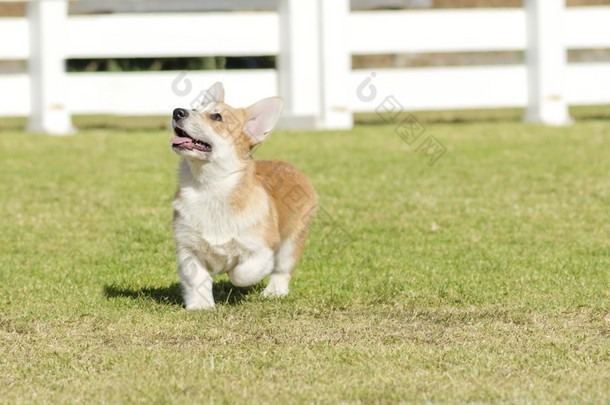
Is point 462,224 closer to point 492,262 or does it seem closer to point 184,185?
point 492,262

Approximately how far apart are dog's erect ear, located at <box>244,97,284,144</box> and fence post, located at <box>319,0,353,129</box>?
28.7 ft

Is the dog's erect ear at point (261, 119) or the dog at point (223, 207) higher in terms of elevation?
the dog's erect ear at point (261, 119)

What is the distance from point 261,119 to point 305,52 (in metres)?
8.93

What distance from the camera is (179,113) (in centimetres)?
584

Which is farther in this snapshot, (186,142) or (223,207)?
(223,207)

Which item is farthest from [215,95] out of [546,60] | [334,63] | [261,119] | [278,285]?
[546,60]

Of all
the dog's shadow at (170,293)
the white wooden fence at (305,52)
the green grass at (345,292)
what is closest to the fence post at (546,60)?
the white wooden fence at (305,52)

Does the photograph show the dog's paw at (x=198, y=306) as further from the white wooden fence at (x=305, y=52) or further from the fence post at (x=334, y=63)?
the fence post at (x=334, y=63)

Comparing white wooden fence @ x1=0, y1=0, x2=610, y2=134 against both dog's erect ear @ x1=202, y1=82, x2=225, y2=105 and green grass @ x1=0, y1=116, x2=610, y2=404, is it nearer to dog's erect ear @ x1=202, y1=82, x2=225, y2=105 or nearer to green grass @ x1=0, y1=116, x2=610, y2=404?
green grass @ x1=0, y1=116, x2=610, y2=404

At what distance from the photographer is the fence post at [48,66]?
1468 centimetres

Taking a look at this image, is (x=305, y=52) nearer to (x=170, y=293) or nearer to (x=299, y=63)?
(x=299, y=63)

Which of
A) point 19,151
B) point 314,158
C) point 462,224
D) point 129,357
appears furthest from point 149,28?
point 129,357

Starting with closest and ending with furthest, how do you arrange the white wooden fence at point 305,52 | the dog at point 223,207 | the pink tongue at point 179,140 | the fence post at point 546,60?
the pink tongue at point 179,140, the dog at point 223,207, the white wooden fence at point 305,52, the fence post at point 546,60

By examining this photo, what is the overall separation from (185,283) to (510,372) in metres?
1.96
